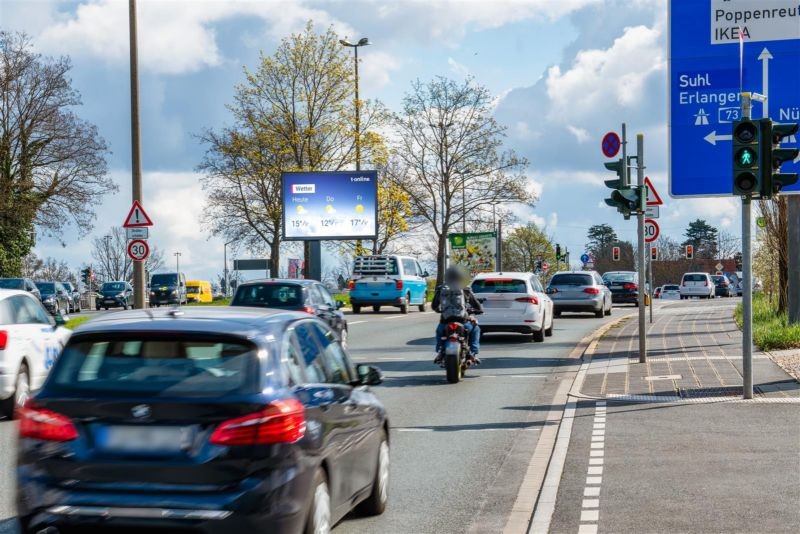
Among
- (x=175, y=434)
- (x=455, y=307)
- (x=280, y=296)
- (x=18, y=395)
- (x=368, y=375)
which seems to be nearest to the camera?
(x=175, y=434)

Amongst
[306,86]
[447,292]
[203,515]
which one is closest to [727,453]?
[203,515]

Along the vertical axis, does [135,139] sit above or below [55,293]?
above

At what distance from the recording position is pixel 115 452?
545cm

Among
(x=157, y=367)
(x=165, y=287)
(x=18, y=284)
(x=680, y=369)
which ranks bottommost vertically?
(x=680, y=369)

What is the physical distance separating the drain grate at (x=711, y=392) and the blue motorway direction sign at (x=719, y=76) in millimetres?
4953

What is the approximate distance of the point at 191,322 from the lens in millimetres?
5918

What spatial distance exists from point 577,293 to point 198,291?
54.8 m

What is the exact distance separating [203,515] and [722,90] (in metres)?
15.1

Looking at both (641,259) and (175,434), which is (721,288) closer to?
(641,259)

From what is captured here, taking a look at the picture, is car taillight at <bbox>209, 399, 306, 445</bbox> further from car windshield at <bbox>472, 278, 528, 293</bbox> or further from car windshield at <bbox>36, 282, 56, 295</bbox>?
car windshield at <bbox>36, 282, 56, 295</bbox>

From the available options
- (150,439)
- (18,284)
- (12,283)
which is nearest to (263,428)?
(150,439)

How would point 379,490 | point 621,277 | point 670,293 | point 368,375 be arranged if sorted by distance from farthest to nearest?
1. point 670,293
2. point 621,277
3. point 379,490
4. point 368,375

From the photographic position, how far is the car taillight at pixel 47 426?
218 inches

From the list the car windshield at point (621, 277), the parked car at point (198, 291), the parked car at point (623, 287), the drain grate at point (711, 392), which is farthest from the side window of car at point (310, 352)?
the parked car at point (198, 291)
